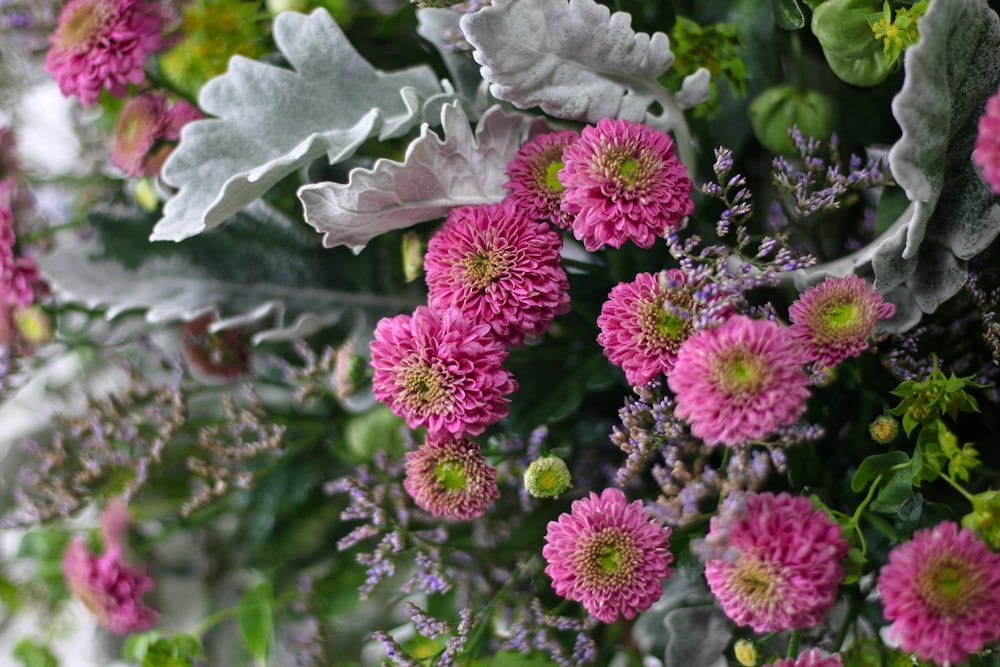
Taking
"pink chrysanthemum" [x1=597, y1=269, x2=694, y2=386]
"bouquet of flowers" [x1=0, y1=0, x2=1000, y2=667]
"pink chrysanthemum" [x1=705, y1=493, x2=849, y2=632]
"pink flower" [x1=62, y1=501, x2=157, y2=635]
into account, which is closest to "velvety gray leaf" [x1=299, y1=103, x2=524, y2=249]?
"bouquet of flowers" [x1=0, y1=0, x2=1000, y2=667]

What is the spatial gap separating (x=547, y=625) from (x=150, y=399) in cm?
34

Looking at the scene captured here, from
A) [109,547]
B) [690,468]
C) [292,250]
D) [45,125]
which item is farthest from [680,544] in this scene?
[45,125]

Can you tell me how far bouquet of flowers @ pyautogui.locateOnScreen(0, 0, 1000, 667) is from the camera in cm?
37

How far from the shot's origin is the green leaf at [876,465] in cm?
41

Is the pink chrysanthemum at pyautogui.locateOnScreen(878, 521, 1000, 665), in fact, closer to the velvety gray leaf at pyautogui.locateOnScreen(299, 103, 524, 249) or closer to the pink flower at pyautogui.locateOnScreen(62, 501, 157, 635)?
→ the velvety gray leaf at pyautogui.locateOnScreen(299, 103, 524, 249)

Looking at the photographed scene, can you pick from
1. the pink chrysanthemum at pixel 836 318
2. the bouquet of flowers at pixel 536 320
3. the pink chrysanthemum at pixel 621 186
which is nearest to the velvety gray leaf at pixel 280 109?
the bouquet of flowers at pixel 536 320

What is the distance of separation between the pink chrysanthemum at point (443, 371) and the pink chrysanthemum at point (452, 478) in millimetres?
12

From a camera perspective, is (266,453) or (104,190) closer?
(266,453)

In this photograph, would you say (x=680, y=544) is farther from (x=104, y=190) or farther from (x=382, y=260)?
(x=104, y=190)

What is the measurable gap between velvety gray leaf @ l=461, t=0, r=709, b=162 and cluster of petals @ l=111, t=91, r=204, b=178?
25cm

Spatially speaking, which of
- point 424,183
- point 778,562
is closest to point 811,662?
point 778,562

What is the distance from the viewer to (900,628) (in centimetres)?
33

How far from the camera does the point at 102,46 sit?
20.4 inches

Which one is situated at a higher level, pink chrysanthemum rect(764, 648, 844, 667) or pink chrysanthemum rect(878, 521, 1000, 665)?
pink chrysanthemum rect(878, 521, 1000, 665)
